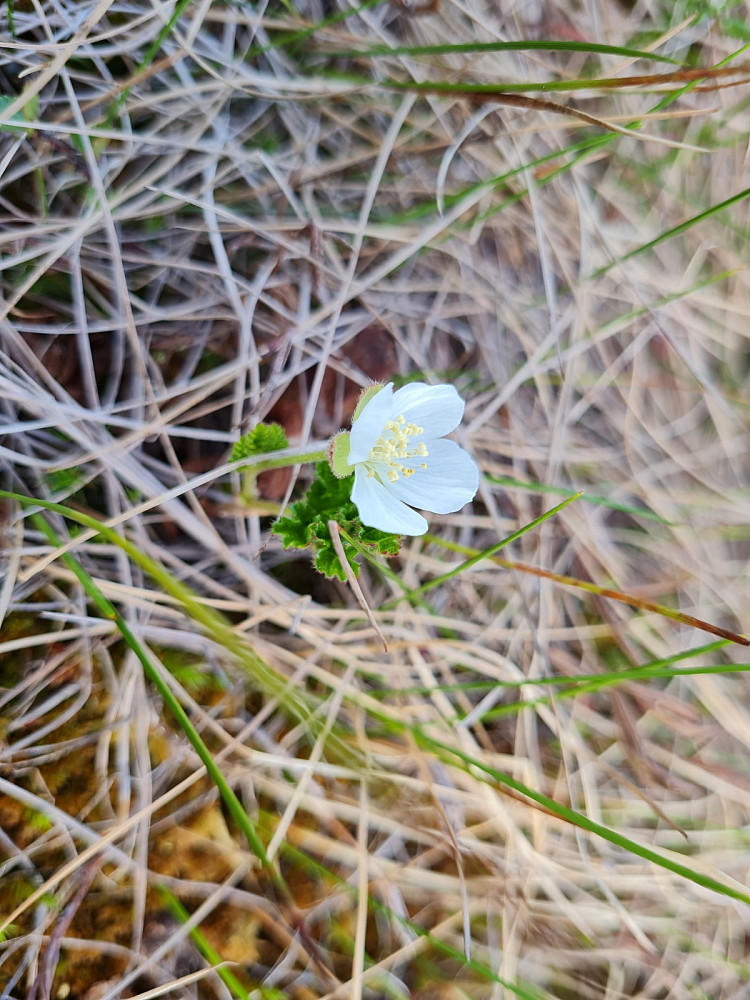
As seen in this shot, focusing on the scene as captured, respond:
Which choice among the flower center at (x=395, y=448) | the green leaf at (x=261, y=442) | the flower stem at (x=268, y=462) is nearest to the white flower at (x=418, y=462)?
the flower center at (x=395, y=448)

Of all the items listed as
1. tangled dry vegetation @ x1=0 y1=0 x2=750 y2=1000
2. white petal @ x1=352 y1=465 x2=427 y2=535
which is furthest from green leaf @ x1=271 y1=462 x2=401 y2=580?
tangled dry vegetation @ x1=0 y1=0 x2=750 y2=1000

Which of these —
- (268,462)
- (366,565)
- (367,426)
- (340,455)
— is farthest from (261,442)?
(366,565)

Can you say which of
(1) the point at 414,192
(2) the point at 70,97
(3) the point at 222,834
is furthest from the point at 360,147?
(3) the point at 222,834

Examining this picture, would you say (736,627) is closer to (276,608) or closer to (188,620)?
(276,608)

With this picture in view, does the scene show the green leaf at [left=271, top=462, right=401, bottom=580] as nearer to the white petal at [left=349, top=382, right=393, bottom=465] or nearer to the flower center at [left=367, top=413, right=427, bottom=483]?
the flower center at [left=367, top=413, right=427, bottom=483]

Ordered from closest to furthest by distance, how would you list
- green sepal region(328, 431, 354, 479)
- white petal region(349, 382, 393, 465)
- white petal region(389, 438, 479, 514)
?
white petal region(349, 382, 393, 465) → green sepal region(328, 431, 354, 479) → white petal region(389, 438, 479, 514)

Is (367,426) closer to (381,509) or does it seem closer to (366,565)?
(381,509)
